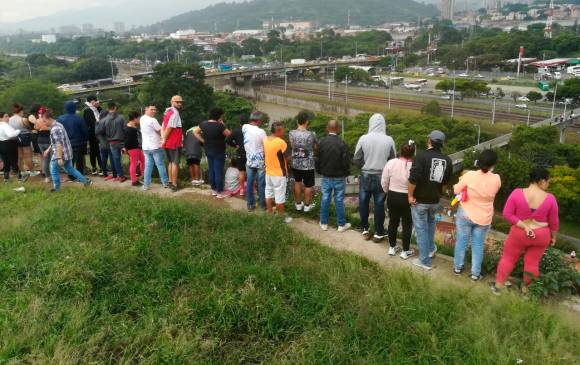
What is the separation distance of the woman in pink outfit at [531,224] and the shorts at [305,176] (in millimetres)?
2225

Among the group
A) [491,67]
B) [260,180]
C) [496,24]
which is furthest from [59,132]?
[496,24]

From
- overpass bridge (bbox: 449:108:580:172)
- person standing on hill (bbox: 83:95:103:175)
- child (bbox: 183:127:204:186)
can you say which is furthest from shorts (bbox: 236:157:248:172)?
overpass bridge (bbox: 449:108:580:172)

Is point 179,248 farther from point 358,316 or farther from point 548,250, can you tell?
point 548,250

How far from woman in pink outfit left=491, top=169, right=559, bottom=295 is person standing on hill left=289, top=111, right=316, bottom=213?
2.19 metres

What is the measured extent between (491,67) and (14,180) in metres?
66.8

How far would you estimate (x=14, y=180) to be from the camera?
7.25 meters

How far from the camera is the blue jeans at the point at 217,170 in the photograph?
19.6 ft

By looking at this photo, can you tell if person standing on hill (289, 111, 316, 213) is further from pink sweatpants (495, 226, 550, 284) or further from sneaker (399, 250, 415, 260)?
pink sweatpants (495, 226, 550, 284)

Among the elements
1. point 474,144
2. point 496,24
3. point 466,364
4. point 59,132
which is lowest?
point 474,144

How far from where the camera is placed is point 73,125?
677 centimetres

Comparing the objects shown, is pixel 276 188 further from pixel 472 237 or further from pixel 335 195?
pixel 472 237

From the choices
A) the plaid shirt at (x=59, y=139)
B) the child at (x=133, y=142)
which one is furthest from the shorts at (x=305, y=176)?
the plaid shirt at (x=59, y=139)

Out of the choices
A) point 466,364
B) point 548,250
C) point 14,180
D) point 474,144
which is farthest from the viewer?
point 474,144

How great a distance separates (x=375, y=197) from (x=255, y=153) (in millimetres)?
1569
